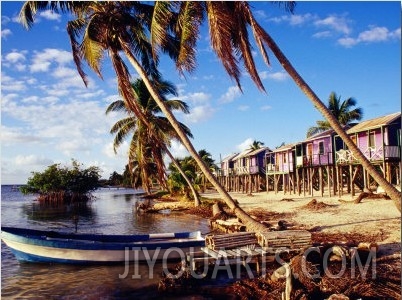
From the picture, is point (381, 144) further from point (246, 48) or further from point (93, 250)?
point (93, 250)

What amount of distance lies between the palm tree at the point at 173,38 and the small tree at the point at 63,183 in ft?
111

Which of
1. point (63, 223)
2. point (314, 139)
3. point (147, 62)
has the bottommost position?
point (63, 223)

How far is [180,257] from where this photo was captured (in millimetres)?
13609

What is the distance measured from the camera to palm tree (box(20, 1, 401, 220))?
1084cm

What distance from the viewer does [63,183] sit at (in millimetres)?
48719

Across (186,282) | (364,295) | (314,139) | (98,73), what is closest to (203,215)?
(314,139)

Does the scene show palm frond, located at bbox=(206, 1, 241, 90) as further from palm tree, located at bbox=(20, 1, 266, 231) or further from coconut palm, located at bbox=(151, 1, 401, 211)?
palm tree, located at bbox=(20, 1, 266, 231)

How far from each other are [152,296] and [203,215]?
17.4 meters

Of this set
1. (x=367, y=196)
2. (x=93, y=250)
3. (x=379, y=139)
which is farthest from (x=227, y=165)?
(x=93, y=250)

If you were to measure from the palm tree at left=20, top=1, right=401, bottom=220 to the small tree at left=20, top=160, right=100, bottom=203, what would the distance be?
3396cm

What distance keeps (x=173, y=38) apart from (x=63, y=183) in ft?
118

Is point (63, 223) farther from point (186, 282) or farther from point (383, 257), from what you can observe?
Answer: point (383, 257)

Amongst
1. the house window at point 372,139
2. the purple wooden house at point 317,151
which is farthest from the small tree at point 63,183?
the house window at point 372,139

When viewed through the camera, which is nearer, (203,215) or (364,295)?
(364,295)
